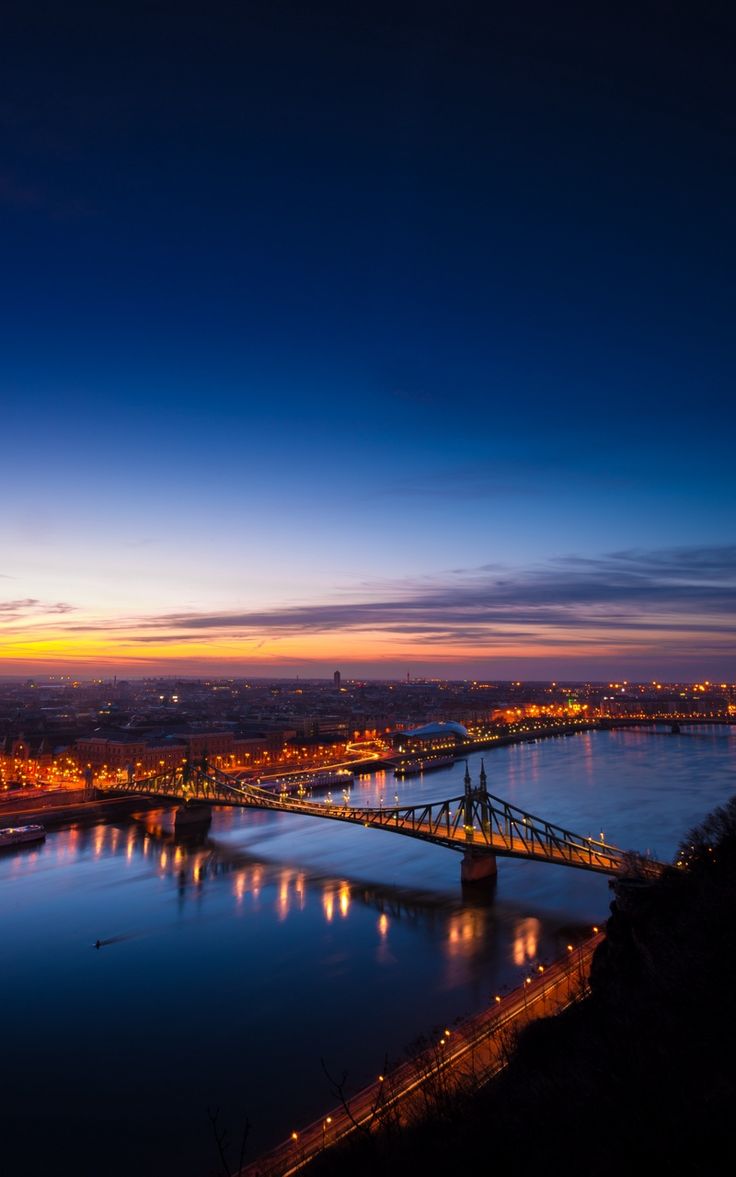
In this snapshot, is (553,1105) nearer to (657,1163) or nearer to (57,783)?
(657,1163)

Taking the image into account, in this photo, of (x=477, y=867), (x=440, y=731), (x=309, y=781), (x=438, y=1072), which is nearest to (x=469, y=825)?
(x=477, y=867)

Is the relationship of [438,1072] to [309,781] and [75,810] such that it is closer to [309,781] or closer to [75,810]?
[75,810]

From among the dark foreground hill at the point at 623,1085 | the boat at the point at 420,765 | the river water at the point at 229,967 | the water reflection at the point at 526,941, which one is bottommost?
the boat at the point at 420,765

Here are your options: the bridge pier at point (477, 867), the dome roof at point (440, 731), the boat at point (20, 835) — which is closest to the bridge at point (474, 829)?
the bridge pier at point (477, 867)

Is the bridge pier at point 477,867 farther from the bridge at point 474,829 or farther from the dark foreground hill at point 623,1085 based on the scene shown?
the dark foreground hill at point 623,1085

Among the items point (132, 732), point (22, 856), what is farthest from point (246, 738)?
point (22, 856)

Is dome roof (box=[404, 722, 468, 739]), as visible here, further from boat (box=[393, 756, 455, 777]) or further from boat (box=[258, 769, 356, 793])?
boat (box=[258, 769, 356, 793])
